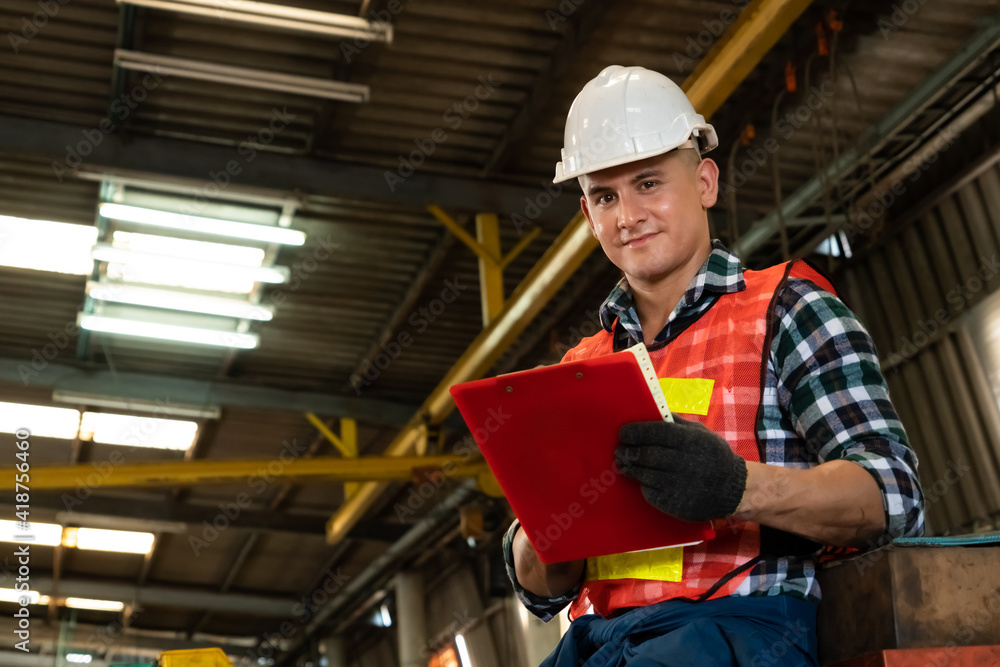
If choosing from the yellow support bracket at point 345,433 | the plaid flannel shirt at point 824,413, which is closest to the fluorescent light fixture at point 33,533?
the yellow support bracket at point 345,433

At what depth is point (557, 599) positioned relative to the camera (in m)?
2.34

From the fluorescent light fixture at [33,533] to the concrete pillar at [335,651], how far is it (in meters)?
5.63

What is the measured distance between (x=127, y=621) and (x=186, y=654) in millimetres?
20110

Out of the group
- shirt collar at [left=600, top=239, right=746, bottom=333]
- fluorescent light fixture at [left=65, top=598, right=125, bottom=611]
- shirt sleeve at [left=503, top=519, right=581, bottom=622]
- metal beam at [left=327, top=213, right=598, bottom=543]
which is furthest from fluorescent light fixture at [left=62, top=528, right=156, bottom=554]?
shirt collar at [left=600, top=239, right=746, bottom=333]

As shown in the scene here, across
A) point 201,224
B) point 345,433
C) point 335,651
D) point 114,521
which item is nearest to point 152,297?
point 201,224

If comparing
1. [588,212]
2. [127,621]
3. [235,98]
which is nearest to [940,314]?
[235,98]

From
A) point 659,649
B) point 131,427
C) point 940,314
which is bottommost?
point 659,649

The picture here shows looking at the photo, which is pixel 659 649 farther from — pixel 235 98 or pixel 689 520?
pixel 235 98

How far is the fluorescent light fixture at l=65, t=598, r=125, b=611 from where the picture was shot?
2016cm

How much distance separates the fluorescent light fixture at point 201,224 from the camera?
8.34 metres

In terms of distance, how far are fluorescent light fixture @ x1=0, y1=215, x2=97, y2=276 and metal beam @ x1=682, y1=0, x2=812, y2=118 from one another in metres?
5.21

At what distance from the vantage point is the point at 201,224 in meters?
8.40

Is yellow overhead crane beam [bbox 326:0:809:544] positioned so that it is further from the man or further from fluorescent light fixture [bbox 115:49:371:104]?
the man

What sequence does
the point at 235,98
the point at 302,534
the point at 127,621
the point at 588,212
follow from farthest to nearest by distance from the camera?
1. the point at 127,621
2. the point at 302,534
3. the point at 235,98
4. the point at 588,212
